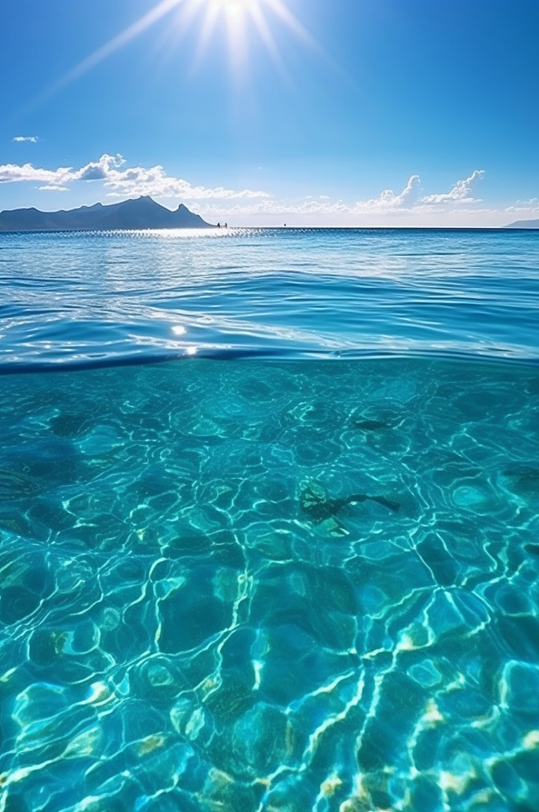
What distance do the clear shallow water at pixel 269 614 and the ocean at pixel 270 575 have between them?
2cm

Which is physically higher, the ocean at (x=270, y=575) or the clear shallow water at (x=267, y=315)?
the clear shallow water at (x=267, y=315)

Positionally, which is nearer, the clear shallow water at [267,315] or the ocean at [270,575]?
the ocean at [270,575]

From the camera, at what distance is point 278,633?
3.36 m

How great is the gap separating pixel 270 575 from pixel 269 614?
1.34 feet

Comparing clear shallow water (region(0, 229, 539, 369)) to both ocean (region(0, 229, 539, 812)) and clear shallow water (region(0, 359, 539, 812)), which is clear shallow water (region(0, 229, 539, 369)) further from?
clear shallow water (region(0, 359, 539, 812))

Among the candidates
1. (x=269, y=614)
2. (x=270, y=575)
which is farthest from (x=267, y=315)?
(x=269, y=614)

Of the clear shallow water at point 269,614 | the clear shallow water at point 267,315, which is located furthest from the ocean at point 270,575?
the clear shallow water at point 267,315

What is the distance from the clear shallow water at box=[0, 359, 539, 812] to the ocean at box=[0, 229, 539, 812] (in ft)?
0.06

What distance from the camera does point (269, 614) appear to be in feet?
11.5

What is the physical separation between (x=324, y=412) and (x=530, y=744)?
479 centimetres

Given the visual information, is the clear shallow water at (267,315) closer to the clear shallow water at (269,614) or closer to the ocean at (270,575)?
the ocean at (270,575)

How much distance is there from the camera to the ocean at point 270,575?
2.55m

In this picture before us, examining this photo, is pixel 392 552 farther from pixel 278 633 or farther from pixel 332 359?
pixel 332 359

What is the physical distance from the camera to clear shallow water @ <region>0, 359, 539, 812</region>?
2518 millimetres
